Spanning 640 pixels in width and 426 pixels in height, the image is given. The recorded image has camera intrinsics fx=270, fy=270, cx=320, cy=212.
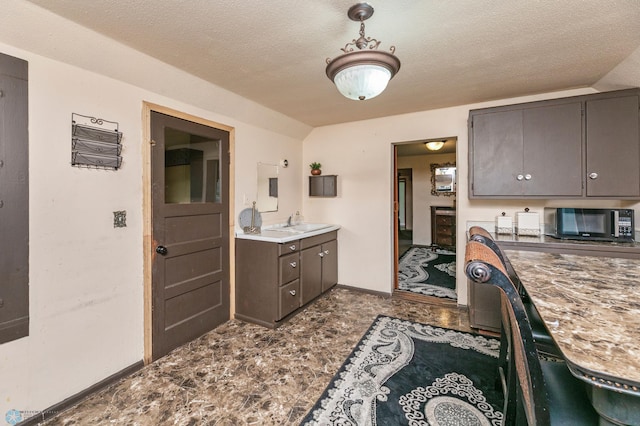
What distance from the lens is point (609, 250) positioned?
2250mm

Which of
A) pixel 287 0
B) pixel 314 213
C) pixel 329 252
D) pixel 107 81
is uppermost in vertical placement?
pixel 287 0

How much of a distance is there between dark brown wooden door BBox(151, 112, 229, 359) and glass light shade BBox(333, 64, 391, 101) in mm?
1729

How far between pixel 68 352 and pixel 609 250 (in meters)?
4.17

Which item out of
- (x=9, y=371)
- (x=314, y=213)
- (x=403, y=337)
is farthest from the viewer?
(x=314, y=213)

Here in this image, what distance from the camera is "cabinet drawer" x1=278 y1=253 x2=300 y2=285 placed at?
2838mm

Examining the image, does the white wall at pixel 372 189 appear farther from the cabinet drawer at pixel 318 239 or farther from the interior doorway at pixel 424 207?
the interior doorway at pixel 424 207

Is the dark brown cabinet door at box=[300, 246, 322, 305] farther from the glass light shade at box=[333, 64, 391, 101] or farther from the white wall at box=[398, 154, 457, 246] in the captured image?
the white wall at box=[398, 154, 457, 246]

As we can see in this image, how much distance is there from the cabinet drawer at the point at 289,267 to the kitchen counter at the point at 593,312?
2005 mm

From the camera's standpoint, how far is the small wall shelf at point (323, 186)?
3951 millimetres

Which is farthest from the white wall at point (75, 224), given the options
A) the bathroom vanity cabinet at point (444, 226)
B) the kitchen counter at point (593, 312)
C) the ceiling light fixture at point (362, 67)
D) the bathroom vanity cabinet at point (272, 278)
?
the bathroom vanity cabinet at point (444, 226)

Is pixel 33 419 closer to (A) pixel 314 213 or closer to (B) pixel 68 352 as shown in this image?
(B) pixel 68 352

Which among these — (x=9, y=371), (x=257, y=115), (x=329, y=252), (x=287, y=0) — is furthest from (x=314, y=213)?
(x=9, y=371)

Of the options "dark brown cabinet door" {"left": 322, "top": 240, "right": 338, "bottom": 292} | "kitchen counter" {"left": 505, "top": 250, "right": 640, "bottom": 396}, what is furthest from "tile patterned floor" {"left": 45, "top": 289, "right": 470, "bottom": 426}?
"kitchen counter" {"left": 505, "top": 250, "right": 640, "bottom": 396}

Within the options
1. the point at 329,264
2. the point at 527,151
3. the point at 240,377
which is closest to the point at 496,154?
the point at 527,151
